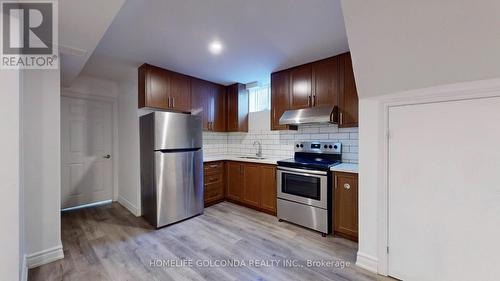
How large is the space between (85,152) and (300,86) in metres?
3.86

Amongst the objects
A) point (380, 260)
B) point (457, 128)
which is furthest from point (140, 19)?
point (380, 260)

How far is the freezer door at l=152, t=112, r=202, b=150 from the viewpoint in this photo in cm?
276

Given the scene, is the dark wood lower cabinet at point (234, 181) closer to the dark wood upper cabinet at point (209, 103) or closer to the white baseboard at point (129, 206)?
the dark wood upper cabinet at point (209, 103)

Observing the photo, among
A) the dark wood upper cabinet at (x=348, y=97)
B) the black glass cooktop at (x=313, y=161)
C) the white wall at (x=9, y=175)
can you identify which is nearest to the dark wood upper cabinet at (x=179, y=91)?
the black glass cooktop at (x=313, y=161)

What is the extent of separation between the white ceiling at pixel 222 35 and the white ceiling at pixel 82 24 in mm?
253

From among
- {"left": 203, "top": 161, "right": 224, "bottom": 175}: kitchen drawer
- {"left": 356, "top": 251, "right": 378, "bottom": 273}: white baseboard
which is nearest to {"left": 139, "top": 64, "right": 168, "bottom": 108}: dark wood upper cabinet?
{"left": 203, "top": 161, "right": 224, "bottom": 175}: kitchen drawer

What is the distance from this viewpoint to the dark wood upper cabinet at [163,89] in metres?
2.93

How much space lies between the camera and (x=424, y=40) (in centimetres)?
139

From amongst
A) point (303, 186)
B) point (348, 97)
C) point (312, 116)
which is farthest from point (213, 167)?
point (348, 97)

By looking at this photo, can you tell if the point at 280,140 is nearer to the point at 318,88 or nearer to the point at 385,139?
the point at 318,88

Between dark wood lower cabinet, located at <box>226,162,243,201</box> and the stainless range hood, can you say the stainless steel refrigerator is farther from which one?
the stainless range hood

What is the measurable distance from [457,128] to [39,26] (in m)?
3.20

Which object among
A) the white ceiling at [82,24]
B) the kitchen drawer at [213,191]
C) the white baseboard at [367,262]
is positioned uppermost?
the white ceiling at [82,24]

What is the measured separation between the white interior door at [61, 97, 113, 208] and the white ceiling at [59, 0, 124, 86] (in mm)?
1718
